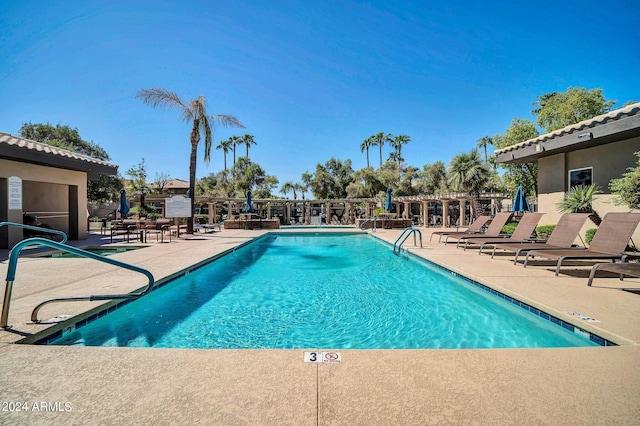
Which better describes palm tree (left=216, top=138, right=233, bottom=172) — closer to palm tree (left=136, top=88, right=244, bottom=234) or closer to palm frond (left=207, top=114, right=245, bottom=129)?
palm tree (left=136, top=88, right=244, bottom=234)

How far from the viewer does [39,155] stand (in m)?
8.98

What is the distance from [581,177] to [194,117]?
1497 centimetres

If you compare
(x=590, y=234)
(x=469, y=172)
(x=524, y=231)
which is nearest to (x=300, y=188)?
(x=469, y=172)

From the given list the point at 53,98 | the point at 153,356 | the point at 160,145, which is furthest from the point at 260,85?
the point at 153,356

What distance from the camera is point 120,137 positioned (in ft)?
80.1

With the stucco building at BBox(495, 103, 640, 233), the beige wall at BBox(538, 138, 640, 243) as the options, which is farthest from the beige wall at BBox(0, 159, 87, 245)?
the beige wall at BBox(538, 138, 640, 243)

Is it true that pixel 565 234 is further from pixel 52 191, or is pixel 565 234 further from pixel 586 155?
pixel 52 191

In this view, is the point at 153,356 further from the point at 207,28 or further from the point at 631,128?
the point at 207,28

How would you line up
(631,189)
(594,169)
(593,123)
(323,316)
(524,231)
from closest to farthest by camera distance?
(323,316) → (631,189) → (593,123) → (524,231) → (594,169)

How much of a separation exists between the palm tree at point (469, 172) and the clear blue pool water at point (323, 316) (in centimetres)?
1921

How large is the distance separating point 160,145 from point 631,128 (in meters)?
29.1

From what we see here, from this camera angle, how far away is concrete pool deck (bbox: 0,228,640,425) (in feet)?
5.35

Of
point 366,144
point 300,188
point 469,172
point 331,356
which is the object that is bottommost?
point 331,356

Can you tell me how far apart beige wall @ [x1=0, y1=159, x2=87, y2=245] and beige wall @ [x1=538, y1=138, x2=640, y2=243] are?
17.3 metres
